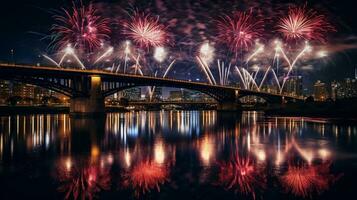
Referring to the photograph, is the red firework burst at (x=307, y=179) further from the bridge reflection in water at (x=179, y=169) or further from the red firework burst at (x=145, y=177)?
the red firework burst at (x=145, y=177)

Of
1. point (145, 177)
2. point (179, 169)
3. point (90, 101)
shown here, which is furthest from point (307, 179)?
point (90, 101)

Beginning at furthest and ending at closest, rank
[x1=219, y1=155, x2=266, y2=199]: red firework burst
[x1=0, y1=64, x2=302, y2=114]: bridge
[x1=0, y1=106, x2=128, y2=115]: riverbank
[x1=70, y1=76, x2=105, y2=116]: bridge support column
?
1. [x1=0, y1=106, x2=128, y2=115]: riverbank
2. [x1=70, y1=76, x2=105, y2=116]: bridge support column
3. [x1=0, y1=64, x2=302, y2=114]: bridge
4. [x1=219, y1=155, x2=266, y2=199]: red firework burst

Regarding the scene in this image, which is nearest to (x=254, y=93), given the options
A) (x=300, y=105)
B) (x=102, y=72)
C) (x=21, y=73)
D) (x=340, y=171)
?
(x=300, y=105)

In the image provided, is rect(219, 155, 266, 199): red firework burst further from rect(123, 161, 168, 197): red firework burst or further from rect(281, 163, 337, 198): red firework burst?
rect(123, 161, 168, 197): red firework burst

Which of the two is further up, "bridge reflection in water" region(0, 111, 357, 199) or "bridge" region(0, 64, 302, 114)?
"bridge" region(0, 64, 302, 114)

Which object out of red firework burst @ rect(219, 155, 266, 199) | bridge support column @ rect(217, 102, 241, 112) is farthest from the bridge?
red firework burst @ rect(219, 155, 266, 199)

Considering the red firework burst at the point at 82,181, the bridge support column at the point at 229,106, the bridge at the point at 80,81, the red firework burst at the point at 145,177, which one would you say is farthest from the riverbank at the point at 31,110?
the red firework burst at the point at 145,177

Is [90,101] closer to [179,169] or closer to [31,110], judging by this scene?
[31,110]

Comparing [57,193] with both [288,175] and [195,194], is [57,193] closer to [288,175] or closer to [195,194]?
[195,194]
